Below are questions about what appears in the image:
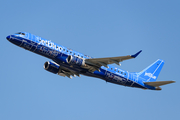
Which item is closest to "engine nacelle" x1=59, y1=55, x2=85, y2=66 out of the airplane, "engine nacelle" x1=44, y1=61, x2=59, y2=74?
the airplane

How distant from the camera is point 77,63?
46062 millimetres

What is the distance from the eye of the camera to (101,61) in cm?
4691

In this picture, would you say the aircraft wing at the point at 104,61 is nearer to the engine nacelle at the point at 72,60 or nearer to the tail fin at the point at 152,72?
the engine nacelle at the point at 72,60

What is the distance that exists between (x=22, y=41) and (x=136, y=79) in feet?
75.1

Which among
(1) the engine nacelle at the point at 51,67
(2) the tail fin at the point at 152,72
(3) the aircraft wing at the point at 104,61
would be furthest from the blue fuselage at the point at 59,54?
(2) the tail fin at the point at 152,72

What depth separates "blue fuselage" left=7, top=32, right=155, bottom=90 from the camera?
4475 cm

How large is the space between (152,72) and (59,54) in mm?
22094

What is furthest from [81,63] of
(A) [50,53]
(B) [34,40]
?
(B) [34,40]

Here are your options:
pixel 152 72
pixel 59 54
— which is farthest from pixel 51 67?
pixel 152 72

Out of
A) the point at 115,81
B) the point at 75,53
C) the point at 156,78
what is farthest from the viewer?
the point at 156,78

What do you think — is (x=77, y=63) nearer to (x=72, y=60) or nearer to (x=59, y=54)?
(x=72, y=60)

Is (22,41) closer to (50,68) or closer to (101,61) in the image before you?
(50,68)

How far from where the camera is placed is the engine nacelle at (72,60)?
4553cm

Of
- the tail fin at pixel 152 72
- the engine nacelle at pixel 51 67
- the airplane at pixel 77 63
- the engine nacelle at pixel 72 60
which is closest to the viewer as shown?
the airplane at pixel 77 63
